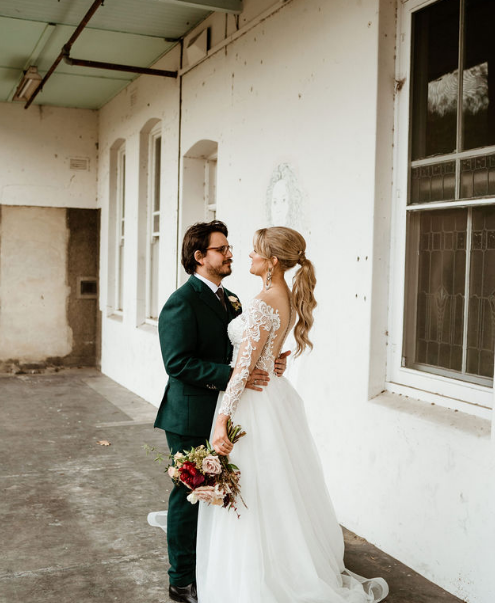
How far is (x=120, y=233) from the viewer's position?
34.6 feet

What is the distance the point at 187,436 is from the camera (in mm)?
3385

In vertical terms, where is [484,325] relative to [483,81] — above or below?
below

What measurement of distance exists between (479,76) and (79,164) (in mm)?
8463

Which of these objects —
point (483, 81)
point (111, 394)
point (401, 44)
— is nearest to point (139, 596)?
point (483, 81)

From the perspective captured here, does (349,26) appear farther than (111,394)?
No

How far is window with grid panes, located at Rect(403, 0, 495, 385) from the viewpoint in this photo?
3684 millimetres

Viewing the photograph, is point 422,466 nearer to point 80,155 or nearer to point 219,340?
point 219,340

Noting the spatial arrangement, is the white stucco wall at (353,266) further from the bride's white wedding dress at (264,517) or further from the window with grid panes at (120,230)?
the window with grid panes at (120,230)

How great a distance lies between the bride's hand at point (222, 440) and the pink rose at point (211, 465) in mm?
65

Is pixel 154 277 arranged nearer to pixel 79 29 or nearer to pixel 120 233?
pixel 120 233

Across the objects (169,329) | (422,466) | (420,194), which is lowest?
(422,466)

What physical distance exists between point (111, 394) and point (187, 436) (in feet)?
19.5

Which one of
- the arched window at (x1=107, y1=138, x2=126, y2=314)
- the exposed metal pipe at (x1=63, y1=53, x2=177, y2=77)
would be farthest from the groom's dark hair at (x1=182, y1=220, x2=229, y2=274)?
the arched window at (x1=107, y1=138, x2=126, y2=314)

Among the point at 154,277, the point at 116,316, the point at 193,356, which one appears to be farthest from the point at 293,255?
the point at 116,316
